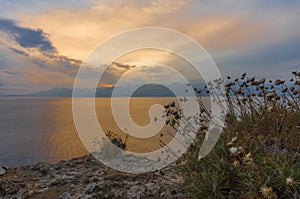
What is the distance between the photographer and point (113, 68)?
425cm

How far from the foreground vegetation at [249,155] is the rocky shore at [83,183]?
0.48 metres

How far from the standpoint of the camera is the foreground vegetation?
216 centimetres

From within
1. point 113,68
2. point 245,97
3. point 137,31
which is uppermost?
point 137,31

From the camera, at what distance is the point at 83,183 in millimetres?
3795

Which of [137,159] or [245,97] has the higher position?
[245,97]

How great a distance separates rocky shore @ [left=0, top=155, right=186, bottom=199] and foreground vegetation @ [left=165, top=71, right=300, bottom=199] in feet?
1.56

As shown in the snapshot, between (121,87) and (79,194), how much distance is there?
5.78 ft

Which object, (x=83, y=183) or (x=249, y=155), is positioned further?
(x=83, y=183)

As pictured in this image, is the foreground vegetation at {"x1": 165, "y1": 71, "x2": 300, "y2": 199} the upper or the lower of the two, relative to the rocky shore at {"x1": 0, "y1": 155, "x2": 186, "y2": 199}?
upper

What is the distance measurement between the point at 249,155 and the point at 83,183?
2719 millimetres

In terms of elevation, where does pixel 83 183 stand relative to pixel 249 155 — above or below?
below

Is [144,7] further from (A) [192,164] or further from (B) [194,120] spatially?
(A) [192,164]

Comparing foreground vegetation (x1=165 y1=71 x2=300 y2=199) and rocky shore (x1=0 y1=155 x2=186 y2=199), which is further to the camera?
rocky shore (x1=0 y1=155 x2=186 y2=199)

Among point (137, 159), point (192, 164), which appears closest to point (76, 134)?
point (137, 159)
